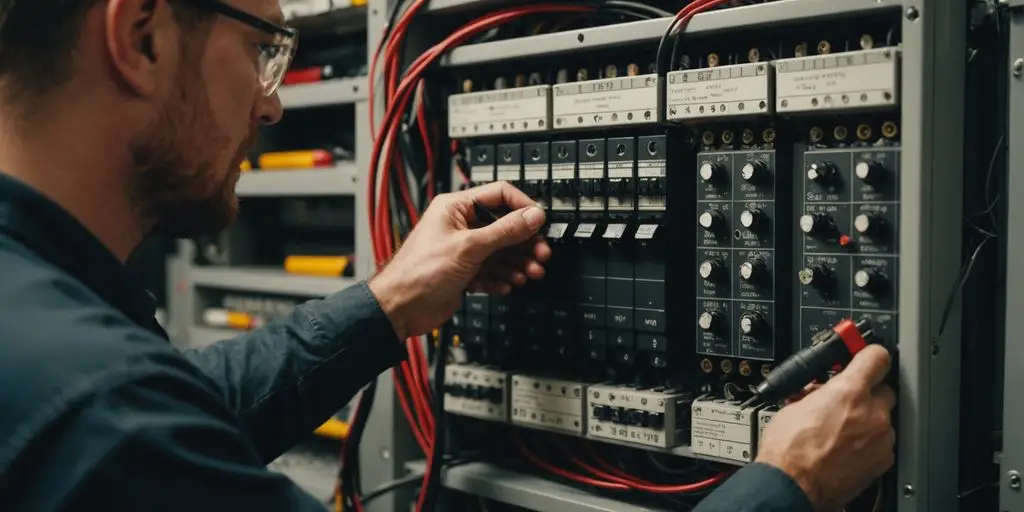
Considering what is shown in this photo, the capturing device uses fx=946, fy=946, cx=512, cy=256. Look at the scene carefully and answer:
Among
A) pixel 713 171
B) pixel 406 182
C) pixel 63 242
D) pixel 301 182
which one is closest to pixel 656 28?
pixel 713 171

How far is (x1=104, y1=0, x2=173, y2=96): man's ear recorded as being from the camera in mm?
967

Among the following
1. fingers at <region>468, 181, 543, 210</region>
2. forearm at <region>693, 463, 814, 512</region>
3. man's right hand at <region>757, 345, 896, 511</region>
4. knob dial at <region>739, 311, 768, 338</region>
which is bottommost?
forearm at <region>693, 463, 814, 512</region>

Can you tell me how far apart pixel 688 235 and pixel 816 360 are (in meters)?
0.30

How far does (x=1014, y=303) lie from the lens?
112cm

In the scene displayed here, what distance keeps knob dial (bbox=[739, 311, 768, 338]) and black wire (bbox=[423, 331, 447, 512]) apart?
515 millimetres

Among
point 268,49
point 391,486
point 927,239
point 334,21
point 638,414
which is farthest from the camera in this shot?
point 334,21

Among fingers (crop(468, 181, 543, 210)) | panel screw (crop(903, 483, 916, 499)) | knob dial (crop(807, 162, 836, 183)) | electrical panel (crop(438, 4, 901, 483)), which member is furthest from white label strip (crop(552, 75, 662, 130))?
panel screw (crop(903, 483, 916, 499))

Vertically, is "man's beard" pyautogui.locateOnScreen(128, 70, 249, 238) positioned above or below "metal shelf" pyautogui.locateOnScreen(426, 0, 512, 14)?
below

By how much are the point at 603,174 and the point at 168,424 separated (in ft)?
2.40

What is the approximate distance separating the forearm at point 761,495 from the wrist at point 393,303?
22.2 inches

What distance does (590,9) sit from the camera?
1423mm

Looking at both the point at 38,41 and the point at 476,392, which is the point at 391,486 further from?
the point at 38,41

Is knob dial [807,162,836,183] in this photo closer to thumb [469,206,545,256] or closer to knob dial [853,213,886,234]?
knob dial [853,213,886,234]

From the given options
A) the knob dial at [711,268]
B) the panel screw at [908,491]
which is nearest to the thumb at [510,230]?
the knob dial at [711,268]
